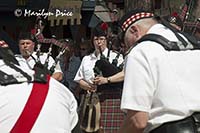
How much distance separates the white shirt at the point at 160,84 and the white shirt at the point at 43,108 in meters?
0.41

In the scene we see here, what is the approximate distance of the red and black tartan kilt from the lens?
4969 mm

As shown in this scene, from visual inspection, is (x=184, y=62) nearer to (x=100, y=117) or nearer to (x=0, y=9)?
(x=100, y=117)

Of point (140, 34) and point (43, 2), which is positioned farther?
point (43, 2)

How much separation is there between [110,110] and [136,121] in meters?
2.60

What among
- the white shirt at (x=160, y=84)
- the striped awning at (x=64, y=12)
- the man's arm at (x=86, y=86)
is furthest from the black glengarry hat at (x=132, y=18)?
the striped awning at (x=64, y=12)

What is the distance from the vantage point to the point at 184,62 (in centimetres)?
245

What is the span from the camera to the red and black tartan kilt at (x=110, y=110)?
16.3ft

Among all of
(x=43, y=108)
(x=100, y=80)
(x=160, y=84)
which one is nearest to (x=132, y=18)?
(x=160, y=84)

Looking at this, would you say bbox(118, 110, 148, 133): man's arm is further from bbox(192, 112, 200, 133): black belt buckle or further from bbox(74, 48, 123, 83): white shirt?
bbox(74, 48, 123, 83): white shirt

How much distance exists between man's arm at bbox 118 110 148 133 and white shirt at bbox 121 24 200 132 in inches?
1.0

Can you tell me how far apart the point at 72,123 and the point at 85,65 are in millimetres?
3351

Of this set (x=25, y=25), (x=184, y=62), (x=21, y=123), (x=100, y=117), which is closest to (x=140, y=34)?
(x=184, y=62)

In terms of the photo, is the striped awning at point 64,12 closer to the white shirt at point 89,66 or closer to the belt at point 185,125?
the white shirt at point 89,66

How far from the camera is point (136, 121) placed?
2402mm
